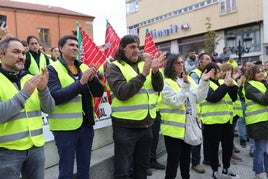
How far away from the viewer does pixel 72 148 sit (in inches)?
139

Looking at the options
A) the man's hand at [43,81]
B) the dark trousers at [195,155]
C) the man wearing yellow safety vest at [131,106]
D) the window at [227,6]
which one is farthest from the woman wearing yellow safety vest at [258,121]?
the window at [227,6]

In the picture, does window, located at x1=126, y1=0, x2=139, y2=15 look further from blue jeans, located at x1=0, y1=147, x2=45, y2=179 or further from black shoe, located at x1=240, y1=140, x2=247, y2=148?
blue jeans, located at x1=0, y1=147, x2=45, y2=179

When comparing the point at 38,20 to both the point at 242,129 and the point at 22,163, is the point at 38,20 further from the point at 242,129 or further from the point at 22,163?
the point at 22,163

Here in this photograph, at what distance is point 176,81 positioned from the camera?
4586 mm

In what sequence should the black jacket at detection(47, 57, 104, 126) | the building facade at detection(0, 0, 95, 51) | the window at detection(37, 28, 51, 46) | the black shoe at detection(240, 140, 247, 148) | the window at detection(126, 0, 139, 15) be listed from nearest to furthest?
1. the black jacket at detection(47, 57, 104, 126)
2. the black shoe at detection(240, 140, 247, 148)
3. the window at detection(126, 0, 139, 15)
4. the building facade at detection(0, 0, 95, 51)
5. the window at detection(37, 28, 51, 46)

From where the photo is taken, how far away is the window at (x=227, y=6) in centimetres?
2835

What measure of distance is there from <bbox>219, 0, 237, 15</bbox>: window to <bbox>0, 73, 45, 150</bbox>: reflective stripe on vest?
1093 inches

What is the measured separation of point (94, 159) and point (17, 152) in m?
2.05

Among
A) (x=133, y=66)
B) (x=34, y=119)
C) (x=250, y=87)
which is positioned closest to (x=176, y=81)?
(x=133, y=66)

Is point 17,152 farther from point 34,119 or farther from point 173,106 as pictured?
point 173,106

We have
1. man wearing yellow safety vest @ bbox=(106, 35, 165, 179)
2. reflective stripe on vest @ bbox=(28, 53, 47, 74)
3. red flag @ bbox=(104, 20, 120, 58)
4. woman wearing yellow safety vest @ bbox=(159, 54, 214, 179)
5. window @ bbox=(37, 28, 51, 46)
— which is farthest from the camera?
window @ bbox=(37, 28, 51, 46)

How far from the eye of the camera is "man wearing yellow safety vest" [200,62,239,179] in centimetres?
512

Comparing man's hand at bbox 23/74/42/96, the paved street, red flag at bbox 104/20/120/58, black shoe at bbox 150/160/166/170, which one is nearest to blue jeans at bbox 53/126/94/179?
man's hand at bbox 23/74/42/96

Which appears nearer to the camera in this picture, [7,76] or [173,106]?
[7,76]
